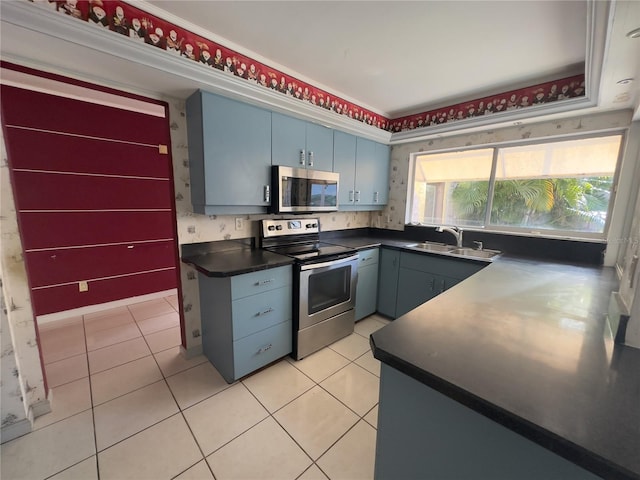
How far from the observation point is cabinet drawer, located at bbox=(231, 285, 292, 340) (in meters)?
1.83

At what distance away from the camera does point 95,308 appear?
296cm

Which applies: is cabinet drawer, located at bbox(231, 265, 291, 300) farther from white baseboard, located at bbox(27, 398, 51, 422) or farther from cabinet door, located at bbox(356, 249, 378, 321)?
white baseboard, located at bbox(27, 398, 51, 422)

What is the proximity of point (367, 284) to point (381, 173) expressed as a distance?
4.66ft

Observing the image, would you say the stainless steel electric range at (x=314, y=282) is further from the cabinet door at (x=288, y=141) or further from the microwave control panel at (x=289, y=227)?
the cabinet door at (x=288, y=141)

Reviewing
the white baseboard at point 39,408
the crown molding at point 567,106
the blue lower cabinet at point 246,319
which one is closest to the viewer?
the crown molding at point 567,106

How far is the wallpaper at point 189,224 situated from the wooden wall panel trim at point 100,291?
154cm

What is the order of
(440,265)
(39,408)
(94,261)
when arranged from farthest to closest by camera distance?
(94,261) → (440,265) → (39,408)

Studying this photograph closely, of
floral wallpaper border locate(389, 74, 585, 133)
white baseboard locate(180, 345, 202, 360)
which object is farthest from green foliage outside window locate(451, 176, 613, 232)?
white baseboard locate(180, 345, 202, 360)

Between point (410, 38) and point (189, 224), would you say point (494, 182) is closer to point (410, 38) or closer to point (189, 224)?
point (410, 38)

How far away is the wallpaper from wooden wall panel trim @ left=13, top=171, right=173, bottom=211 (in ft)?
3.81

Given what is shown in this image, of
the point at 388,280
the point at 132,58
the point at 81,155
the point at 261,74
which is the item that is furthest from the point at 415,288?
the point at 81,155

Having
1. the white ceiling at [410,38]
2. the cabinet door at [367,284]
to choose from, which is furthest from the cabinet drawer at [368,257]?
the white ceiling at [410,38]

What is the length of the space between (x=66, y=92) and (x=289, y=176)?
2462mm

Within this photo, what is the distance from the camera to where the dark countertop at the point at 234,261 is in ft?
5.63
